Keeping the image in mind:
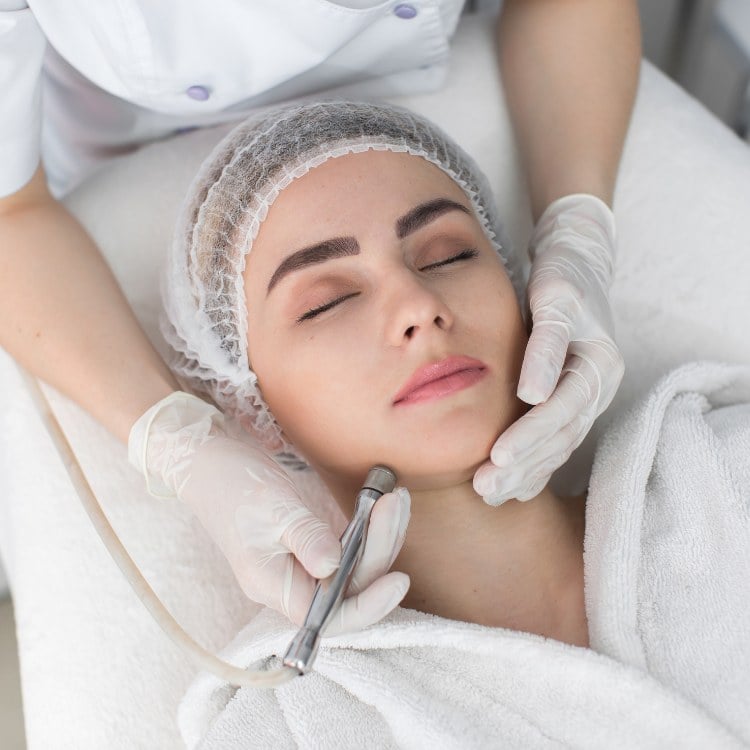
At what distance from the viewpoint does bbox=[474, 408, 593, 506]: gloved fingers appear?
1112 millimetres

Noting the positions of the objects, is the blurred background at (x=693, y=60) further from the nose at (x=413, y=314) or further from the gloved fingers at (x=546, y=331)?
the nose at (x=413, y=314)

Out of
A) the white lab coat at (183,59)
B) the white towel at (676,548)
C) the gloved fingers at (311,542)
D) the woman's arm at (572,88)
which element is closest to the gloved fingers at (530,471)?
the white towel at (676,548)

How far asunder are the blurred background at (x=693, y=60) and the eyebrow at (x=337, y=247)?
37.8 inches

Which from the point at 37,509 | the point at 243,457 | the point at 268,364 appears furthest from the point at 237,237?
the point at 37,509

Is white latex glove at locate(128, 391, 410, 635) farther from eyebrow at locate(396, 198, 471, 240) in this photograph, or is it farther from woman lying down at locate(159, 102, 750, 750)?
eyebrow at locate(396, 198, 471, 240)

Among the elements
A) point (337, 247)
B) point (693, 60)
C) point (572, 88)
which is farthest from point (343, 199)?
point (693, 60)

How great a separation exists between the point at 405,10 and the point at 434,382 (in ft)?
2.20

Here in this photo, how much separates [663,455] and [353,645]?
0.53 m

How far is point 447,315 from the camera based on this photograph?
1.11 meters

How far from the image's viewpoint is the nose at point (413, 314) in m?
1.08

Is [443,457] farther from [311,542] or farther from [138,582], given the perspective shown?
[138,582]

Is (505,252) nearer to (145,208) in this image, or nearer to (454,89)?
(454,89)

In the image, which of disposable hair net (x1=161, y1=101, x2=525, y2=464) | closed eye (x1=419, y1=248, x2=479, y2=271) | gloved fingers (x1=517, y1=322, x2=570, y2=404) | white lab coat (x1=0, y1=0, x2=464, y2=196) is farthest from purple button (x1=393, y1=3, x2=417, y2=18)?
gloved fingers (x1=517, y1=322, x2=570, y2=404)

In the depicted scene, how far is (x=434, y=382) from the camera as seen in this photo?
109 cm
